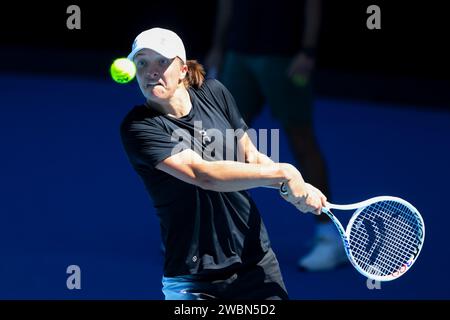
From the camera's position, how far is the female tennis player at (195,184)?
9.57 ft

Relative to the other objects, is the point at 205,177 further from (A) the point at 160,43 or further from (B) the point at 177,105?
(A) the point at 160,43

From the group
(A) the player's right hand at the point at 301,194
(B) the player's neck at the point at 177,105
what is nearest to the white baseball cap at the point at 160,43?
(B) the player's neck at the point at 177,105

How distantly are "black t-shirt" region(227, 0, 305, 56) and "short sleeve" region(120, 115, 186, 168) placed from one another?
2.10m

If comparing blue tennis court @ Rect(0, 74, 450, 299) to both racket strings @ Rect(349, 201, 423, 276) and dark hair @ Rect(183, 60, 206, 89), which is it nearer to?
racket strings @ Rect(349, 201, 423, 276)

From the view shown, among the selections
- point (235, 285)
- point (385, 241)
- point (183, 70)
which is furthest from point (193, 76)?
point (385, 241)

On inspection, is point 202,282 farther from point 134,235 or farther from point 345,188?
point 345,188

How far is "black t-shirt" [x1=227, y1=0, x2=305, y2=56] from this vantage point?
500 cm

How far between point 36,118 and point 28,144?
90 centimetres

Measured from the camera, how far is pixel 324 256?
4.81m

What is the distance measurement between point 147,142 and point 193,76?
Result: 421mm

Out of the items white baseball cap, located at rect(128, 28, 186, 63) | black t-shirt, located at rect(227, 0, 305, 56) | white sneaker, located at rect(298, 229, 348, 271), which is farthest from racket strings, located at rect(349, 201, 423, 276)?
black t-shirt, located at rect(227, 0, 305, 56)

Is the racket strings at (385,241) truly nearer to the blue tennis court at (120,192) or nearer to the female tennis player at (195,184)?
the female tennis player at (195,184)

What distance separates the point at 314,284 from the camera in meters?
4.63
